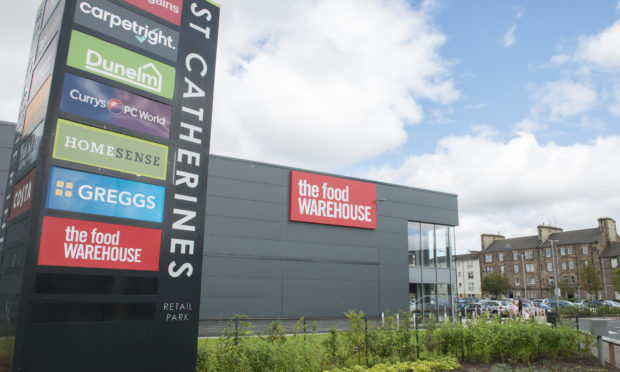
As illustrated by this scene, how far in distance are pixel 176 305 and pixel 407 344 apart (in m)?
6.97

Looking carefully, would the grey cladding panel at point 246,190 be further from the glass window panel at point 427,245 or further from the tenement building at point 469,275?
the tenement building at point 469,275

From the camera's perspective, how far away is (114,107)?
635cm

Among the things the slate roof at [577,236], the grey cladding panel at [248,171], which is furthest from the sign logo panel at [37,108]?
the slate roof at [577,236]

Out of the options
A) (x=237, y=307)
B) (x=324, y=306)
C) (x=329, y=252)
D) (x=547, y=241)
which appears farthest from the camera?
(x=547, y=241)

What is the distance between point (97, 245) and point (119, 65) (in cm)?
265

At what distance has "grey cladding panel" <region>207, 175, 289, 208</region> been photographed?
23.1 m

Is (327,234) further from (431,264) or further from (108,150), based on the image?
(108,150)

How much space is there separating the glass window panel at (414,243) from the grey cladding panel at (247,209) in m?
9.54

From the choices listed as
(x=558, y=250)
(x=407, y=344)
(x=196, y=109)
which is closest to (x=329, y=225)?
(x=407, y=344)

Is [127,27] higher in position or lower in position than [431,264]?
higher

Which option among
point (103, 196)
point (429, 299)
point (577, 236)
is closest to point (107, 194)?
point (103, 196)

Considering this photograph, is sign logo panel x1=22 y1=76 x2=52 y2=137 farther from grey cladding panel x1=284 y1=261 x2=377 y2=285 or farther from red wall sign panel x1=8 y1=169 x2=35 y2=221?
grey cladding panel x1=284 y1=261 x2=377 y2=285

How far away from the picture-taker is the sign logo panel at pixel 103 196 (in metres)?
5.66

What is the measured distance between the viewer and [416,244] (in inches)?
1181
